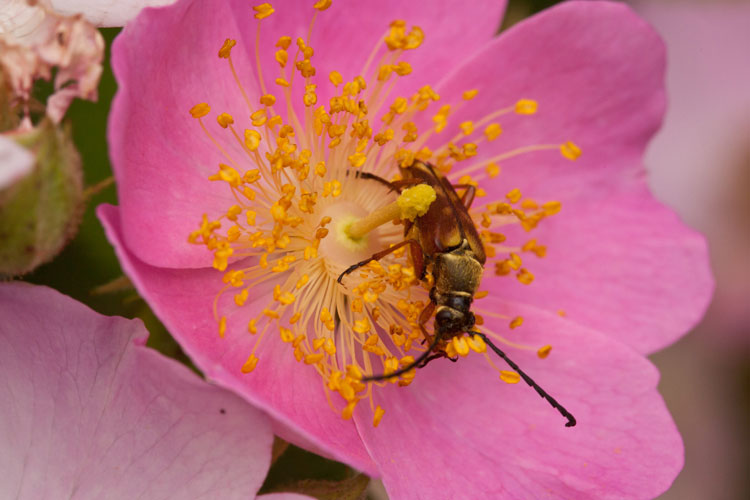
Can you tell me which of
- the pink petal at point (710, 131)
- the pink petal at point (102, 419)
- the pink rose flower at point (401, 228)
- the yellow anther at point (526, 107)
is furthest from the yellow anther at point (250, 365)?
the pink petal at point (710, 131)

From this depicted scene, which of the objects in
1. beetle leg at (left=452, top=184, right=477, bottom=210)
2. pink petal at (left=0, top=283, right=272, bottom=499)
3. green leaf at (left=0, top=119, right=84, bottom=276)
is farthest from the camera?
beetle leg at (left=452, top=184, right=477, bottom=210)

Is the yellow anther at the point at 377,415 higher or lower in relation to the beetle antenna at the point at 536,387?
higher

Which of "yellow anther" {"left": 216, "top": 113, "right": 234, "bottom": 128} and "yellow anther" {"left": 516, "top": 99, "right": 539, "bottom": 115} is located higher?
"yellow anther" {"left": 216, "top": 113, "right": 234, "bottom": 128}

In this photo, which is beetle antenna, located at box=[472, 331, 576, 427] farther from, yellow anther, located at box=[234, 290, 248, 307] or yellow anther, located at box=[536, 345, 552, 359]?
yellow anther, located at box=[234, 290, 248, 307]

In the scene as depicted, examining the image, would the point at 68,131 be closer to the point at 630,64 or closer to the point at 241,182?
the point at 241,182

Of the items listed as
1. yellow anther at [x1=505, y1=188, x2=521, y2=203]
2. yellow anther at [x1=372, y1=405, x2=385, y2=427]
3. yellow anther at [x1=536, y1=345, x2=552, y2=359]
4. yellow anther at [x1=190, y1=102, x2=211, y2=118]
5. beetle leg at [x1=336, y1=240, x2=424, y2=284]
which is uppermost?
yellow anther at [x1=190, y1=102, x2=211, y2=118]

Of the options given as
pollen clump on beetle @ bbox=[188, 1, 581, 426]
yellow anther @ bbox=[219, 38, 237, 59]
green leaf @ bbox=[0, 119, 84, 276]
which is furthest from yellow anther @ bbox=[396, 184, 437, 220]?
green leaf @ bbox=[0, 119, 84, 276]

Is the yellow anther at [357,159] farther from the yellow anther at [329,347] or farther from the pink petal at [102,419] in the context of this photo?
the pink petal at [102,419]

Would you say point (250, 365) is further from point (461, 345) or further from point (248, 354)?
point (461, 345)
